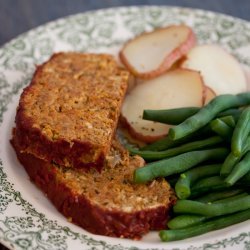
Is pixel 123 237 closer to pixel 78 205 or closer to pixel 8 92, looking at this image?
pixel 78 205

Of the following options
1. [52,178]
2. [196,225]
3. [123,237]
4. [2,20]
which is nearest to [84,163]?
[52,178]

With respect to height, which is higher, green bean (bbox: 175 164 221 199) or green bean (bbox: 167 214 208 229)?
green bean (bbox: 175 164 221 199)

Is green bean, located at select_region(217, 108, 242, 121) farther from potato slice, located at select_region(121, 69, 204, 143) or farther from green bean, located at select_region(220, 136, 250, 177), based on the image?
green bean, located at select_region(220, 136, 250, 177)

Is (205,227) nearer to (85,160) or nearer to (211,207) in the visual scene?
(211,207)

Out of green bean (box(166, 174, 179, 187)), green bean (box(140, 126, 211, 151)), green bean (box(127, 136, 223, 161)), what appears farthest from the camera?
green bean (box(140, 126, 211, 151))

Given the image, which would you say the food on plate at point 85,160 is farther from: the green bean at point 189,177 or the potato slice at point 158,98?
the potato slice at point 158,98

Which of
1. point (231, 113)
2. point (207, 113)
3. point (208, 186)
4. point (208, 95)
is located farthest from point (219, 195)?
point (208, 95)

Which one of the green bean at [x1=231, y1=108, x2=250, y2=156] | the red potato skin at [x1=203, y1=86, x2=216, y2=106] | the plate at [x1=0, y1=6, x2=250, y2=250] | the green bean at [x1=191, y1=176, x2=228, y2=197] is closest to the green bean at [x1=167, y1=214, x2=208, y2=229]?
the plate at [x1=0, y1=6, x2=250, y2=250]
